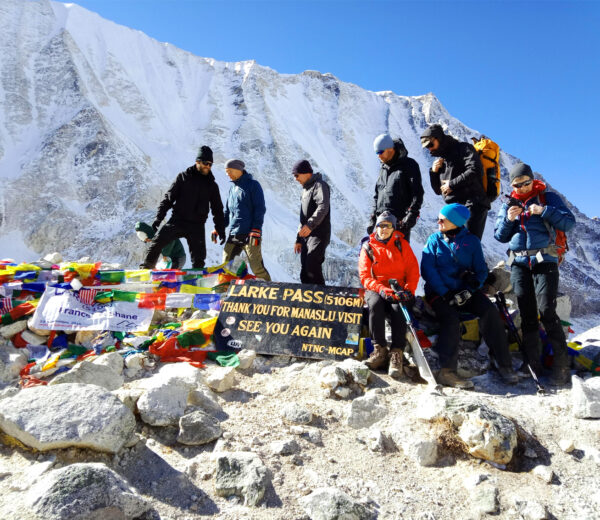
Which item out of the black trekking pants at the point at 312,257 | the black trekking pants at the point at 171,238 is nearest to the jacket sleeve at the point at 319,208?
the black trekking pants at the point at 312,257

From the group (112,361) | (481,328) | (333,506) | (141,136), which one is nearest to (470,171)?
(481,328)

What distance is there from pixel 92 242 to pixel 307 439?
37.9 m

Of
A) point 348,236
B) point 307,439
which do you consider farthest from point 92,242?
point 307,439

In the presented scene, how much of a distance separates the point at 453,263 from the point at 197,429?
2.78 metres

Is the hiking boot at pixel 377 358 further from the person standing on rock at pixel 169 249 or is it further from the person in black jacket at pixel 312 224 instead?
the person standing on rock at pixel 169 249

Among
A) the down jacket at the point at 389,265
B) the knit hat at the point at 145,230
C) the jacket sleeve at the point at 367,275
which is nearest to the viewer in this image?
the jacket sleeve at the point at 367,275

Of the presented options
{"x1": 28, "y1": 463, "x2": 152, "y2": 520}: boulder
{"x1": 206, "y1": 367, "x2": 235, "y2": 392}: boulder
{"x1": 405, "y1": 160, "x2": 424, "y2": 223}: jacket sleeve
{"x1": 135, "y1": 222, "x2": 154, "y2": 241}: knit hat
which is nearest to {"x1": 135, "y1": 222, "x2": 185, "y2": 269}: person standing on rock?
{"x1": 135, "y1": 222, "x2": 154, "y2": 241}: knit hat

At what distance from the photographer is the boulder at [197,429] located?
2.62 m

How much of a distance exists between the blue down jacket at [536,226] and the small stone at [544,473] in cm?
191

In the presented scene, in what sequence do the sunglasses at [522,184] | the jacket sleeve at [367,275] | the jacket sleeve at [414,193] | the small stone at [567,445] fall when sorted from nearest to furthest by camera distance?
the small stone at [567,445] → the sunglasses at [522,184] → the jacket sleeve at [367,275] → the jacket sleeve at [414,193]

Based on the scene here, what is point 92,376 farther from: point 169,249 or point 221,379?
point 169,249

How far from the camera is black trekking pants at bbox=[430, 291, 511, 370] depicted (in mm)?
3635

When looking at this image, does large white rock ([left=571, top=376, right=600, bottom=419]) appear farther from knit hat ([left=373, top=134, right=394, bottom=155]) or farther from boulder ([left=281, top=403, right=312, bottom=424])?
knit hat ([left=373, top=134, right=394, bottom=155])

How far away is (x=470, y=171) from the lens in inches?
171
